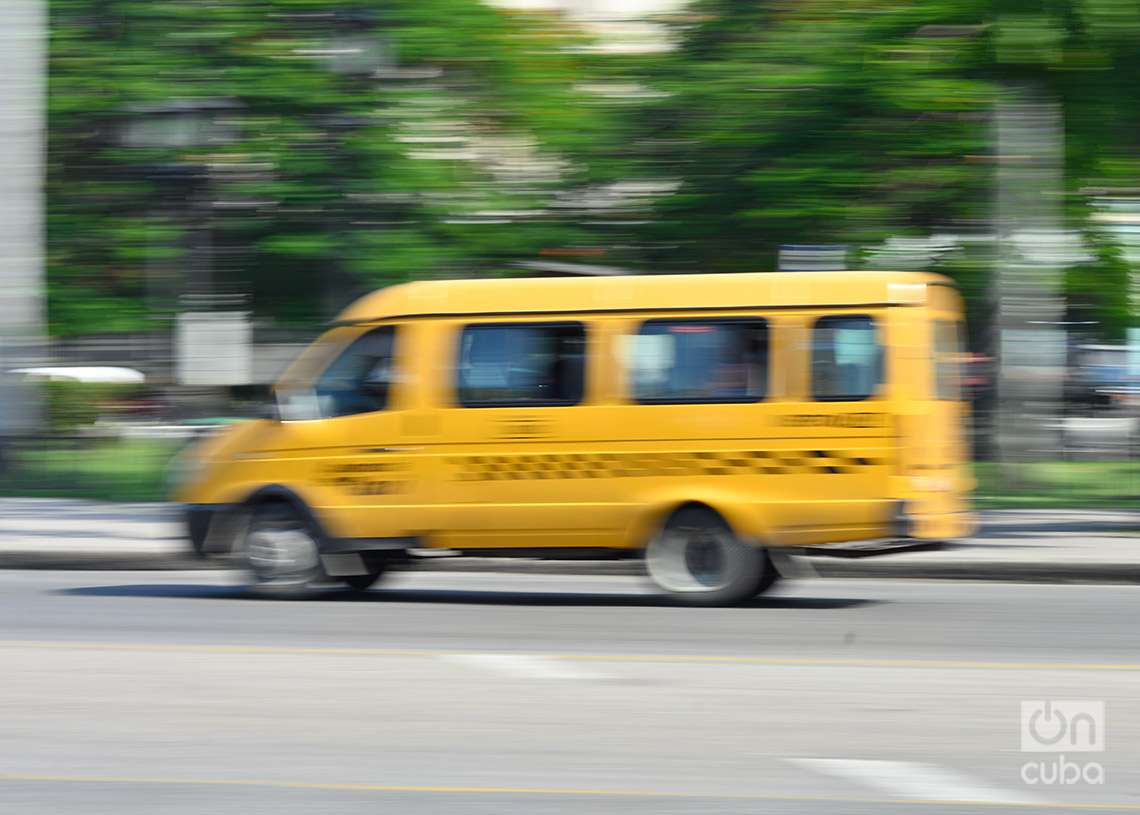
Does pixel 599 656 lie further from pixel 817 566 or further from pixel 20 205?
pixel 20 205

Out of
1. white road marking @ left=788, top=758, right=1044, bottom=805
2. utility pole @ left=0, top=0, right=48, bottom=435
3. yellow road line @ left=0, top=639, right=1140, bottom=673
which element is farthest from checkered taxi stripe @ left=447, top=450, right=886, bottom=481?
utility pole @ left=0, top=0, right=48, bottom=435

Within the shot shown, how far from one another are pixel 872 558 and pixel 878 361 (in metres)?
3.58

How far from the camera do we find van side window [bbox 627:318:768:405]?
→ 10.8 metres

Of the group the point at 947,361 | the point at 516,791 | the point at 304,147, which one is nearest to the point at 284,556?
the point at 947,361

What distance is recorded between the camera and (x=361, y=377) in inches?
450

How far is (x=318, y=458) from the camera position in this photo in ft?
37.7

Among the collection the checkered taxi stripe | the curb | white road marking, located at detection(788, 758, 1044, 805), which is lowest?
the curb

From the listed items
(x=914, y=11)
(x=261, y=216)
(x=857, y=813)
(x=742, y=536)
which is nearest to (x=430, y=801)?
(x=857, y=813)

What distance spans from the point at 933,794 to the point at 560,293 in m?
6.07

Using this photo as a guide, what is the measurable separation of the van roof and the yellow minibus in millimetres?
14

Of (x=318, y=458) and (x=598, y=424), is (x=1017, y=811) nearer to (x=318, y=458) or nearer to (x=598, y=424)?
(x=598, y=424)

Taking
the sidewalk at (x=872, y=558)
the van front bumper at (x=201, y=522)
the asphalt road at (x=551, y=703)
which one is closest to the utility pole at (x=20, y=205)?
the sidewalk at (x=872, y=558)

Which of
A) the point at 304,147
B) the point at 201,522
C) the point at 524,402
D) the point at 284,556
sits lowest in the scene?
the point at 284,556

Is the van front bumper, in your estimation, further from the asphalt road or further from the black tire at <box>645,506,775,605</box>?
the black tire at <box>645,506,775,605</box>
